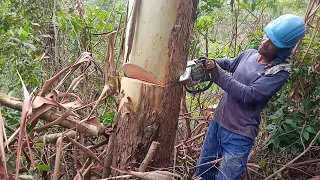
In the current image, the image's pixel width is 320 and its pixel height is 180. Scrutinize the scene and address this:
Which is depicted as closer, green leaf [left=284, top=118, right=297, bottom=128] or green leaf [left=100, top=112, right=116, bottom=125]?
green leaf [left=100, top=112, right=116, bottom=125]

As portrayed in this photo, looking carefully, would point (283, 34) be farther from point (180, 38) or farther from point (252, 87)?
point (180, 38)

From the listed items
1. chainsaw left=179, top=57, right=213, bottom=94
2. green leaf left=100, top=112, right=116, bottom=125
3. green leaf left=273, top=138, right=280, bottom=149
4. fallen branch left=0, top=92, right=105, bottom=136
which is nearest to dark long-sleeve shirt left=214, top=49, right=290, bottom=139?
chainsaw left=179, top=57, right=213, bottom=94

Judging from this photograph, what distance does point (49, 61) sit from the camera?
3.45 meters

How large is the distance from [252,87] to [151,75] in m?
0.88

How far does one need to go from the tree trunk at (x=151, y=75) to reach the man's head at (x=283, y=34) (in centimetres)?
81

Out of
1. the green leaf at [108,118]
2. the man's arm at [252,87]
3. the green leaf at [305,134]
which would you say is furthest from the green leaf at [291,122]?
the green leaf at [108,118]

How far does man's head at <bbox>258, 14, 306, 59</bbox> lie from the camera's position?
2443 mm

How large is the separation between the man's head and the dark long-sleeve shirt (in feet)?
0.47

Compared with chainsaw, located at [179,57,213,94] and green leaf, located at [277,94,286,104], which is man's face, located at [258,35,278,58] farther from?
green leaf, located at [277,94,286,104]

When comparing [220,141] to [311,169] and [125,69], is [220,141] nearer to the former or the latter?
[311,169]

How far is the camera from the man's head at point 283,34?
8.02 feet

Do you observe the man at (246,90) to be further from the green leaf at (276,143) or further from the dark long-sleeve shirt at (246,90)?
the green leaf at (276,143)

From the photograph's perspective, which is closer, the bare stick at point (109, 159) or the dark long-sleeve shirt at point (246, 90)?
the bare stick at point (109, 159)

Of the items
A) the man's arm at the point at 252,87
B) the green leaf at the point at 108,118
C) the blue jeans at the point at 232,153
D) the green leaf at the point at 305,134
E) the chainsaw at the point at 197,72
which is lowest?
the blue jeans at the point at 232,153
